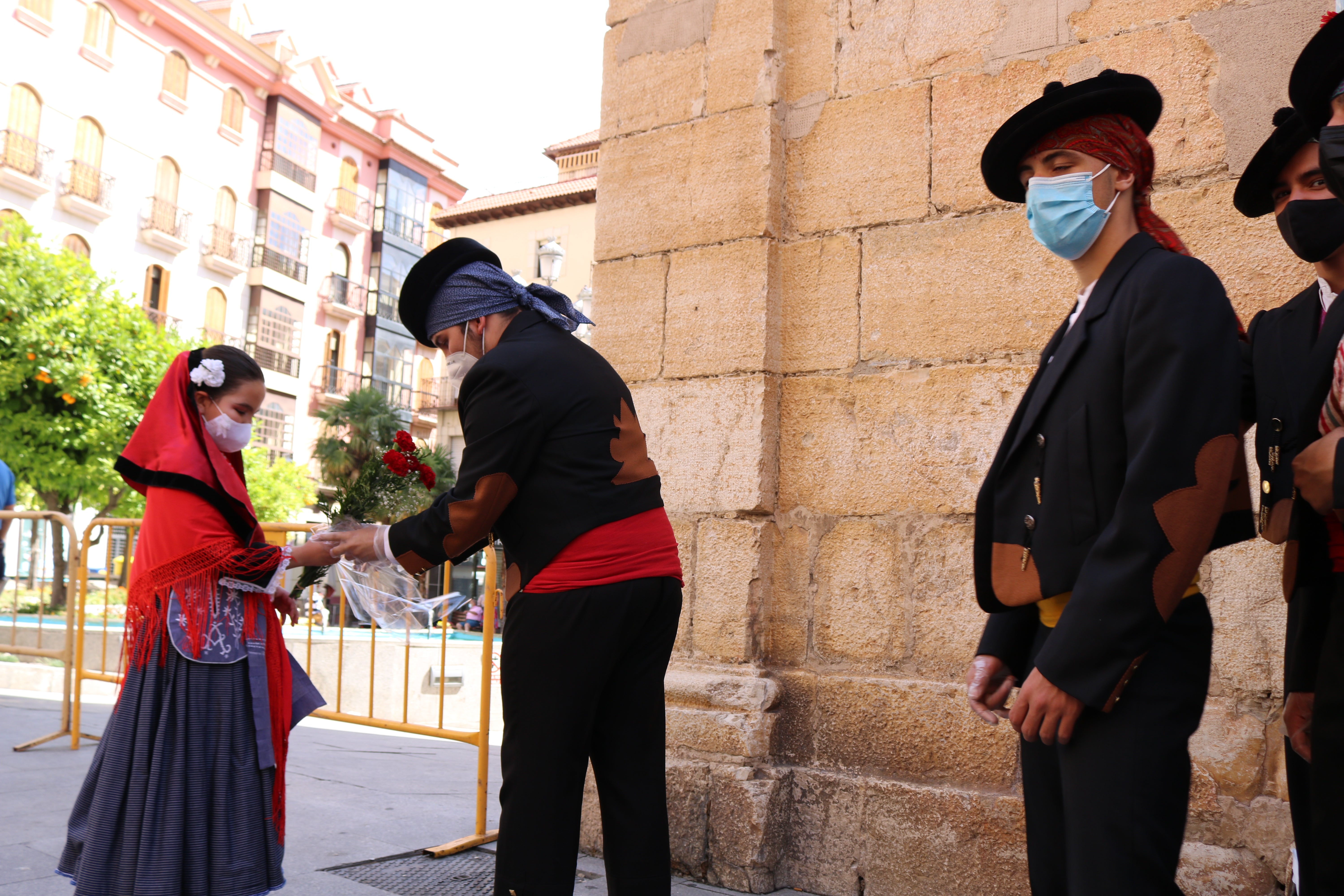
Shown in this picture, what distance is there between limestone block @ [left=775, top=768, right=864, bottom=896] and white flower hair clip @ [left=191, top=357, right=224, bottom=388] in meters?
2.27

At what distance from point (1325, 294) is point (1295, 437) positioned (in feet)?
1.16

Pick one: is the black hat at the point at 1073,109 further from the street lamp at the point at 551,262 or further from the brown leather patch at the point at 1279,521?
the street lamp at the point at 551,262

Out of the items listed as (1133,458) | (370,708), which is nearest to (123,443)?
(370,708)

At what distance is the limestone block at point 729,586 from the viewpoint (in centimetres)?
378

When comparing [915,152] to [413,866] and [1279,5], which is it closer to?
[1279,5]

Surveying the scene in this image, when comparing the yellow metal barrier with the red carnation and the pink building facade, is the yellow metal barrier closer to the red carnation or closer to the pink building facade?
the red carnation

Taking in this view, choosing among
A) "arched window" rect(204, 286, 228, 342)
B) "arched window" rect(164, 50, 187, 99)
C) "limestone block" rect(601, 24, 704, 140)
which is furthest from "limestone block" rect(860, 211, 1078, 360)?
"arched window" rect(164, 50, 187, 99)

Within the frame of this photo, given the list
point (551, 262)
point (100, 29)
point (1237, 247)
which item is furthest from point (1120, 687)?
point (100, 29)

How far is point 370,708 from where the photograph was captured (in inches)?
204

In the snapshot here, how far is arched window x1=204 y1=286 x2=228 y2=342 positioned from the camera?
1367 inches

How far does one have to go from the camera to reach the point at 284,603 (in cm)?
353

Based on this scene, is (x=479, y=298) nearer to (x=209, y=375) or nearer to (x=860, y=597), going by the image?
(x=209, y=375)

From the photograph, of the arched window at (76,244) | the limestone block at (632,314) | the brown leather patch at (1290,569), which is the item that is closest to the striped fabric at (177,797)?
the limestone block at (632,314)

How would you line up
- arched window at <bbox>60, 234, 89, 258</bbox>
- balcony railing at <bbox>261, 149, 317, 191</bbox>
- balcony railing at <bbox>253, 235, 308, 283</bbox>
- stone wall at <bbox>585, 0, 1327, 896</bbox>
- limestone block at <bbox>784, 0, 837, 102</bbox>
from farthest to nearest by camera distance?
1. balcony railing at <bbox>261, 149, 317, 191</bbox>
2. balcony railing at <bbox>253, 235, 308, 283</bbox>
3. arched window at <bbox>60, 234, 89, 258</bbox>
4. limestone block at <bbox>784, 0, 837, 102</bbox>
5. stone wall at <bbox>585, 0, 1327, 896</bbox>
